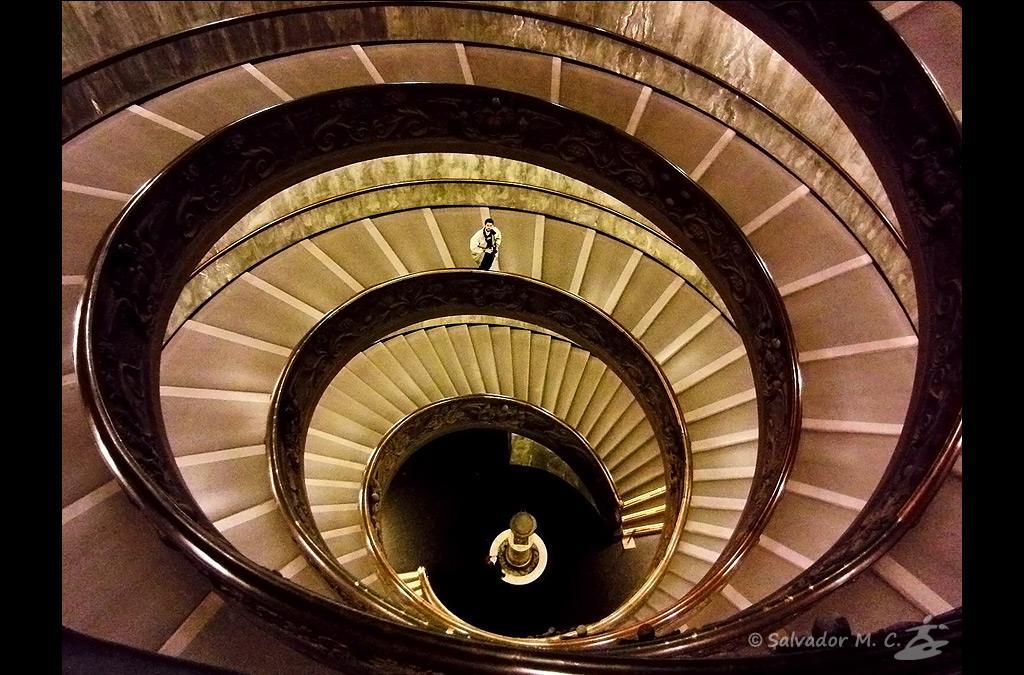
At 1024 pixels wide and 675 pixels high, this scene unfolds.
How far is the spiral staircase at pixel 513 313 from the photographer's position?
2203 mm

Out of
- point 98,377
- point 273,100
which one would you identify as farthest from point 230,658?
point 273,100

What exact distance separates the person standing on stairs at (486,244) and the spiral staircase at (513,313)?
0.17 m

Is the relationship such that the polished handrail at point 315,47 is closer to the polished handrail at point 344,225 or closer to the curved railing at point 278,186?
the curved railing at point 278,186

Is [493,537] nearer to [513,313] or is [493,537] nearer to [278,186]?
[513,313]

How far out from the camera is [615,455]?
25.8 feet

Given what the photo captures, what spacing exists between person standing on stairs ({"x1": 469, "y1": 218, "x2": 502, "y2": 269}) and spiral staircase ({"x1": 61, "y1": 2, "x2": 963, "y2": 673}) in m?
0.17

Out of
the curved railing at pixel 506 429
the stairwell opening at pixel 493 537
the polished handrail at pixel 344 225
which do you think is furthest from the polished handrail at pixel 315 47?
the stairwell opening at pixel 493 537

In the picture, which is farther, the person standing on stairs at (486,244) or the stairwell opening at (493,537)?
the stairwell opening at (493,537)

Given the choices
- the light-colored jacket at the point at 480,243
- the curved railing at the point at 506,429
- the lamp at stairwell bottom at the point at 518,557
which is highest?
the light-colored jacket at the point at 480,243

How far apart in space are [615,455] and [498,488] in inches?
75.4

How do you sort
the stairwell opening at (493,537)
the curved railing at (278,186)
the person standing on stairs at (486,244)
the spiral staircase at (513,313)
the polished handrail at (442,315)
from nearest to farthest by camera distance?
the spiral staircase at (513,313) < the curved railing at (278,186) < the polished handrail at (442,315) < the person standing on stairs at (486,244) < the stairwell opening at (493,537)

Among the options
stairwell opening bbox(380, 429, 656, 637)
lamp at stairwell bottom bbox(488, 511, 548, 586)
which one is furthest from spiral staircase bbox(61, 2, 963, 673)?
lamp at stairwell bottom bbox(488, 511, 548, 586)

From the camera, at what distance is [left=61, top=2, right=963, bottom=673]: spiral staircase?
2.20 metres
